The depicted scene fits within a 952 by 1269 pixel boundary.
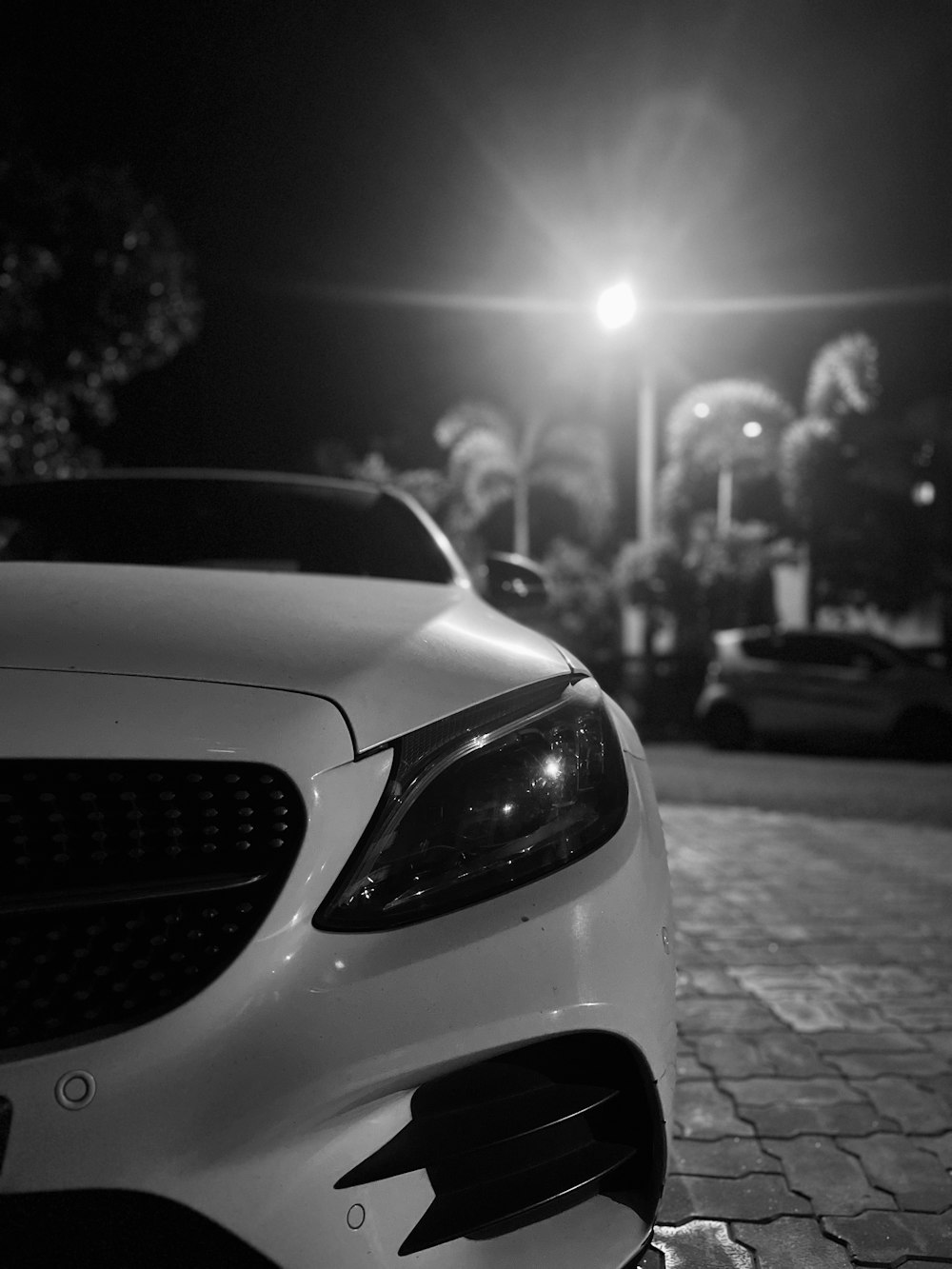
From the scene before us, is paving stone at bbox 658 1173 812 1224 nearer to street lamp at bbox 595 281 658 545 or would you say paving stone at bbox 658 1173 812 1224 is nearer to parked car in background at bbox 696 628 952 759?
parked car in background at bbox 696 628 952 759

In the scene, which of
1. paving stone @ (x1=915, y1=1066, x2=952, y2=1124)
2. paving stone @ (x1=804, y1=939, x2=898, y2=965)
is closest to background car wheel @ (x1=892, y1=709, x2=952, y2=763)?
paving stone @ (x1=804, y1=939, x2=898, y2=965)

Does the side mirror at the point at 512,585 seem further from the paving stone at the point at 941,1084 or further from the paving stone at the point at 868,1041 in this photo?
the paving stone at the point at 941,1084

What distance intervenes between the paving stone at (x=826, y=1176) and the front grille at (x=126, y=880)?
148cm

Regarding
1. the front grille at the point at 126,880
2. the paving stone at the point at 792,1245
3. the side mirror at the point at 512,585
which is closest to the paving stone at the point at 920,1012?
the paving stone at the point at 792,1245

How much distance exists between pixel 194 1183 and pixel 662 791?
312 inches

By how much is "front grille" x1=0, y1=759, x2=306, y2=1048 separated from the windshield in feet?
5.81

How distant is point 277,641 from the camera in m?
1.69

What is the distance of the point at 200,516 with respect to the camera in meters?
3.41

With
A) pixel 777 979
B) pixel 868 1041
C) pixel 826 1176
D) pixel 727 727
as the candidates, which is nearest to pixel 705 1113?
pixel 826 1176

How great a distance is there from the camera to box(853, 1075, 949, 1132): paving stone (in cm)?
261

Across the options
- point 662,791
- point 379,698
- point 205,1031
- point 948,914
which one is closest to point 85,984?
point 205,1031

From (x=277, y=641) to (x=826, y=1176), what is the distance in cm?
162

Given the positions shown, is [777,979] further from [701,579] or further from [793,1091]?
[701,579]

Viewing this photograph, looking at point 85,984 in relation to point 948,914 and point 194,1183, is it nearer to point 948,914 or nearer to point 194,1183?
point 194,1183
